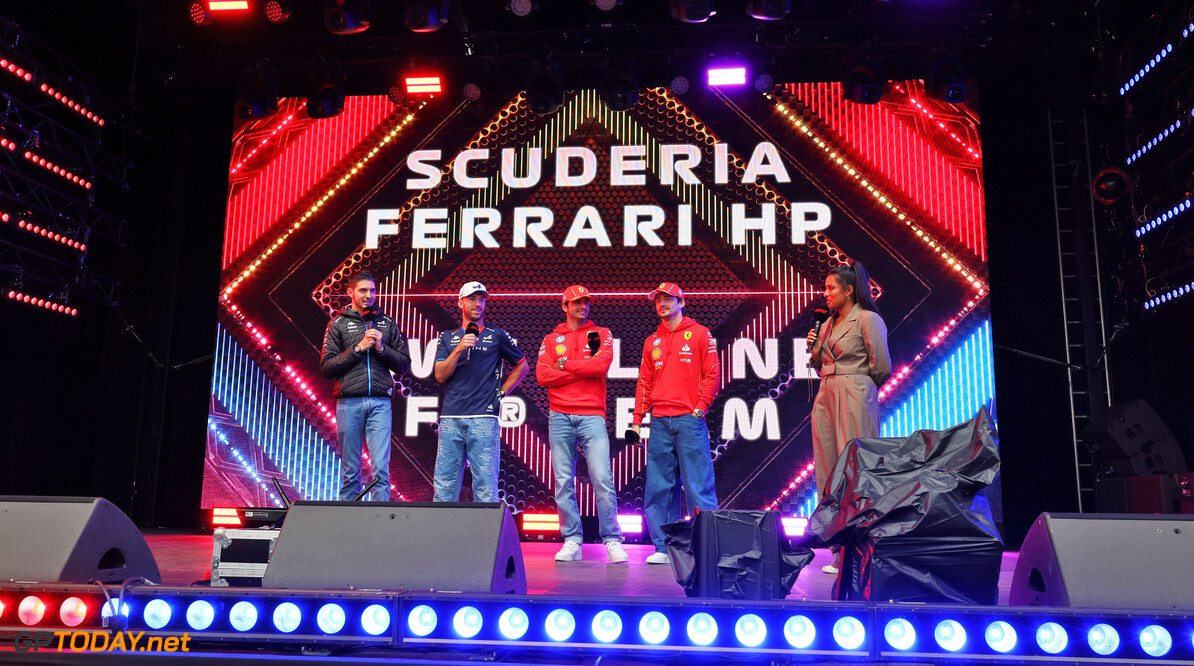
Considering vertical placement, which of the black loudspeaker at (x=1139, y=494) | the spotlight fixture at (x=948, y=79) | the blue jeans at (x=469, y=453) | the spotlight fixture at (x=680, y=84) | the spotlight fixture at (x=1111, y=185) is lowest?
the black loudspeaker at (x=1139, y=494)

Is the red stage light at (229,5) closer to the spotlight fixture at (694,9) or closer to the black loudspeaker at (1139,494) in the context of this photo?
the spotlight fixture at (694,9)

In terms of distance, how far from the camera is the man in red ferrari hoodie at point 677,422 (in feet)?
16.6

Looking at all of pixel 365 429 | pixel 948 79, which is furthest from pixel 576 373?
pixel 948 79

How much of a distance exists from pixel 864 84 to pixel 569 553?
4649 millimetres

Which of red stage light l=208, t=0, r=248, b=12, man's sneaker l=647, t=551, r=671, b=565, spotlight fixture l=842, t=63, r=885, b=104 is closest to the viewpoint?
man's sneaker l=647, t=551, r=671, b=565

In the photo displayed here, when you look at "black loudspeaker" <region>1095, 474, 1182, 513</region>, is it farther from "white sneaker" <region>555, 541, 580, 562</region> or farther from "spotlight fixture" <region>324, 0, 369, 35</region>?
"spotlight fixture" <region>324, 0, 369, 35</region>

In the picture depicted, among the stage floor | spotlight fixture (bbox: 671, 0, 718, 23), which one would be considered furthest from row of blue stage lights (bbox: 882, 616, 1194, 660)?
spotlight fixture (bbox: 671, 0, 718, 23)

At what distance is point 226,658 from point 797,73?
6982 millimetres

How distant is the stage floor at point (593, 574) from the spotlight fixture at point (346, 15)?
400 centimetres

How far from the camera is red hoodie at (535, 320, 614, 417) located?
17.2ft

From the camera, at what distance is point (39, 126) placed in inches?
274

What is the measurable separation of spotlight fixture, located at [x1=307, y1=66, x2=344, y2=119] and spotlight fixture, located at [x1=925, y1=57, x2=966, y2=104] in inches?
201

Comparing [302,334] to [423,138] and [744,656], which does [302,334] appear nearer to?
[423,138]
